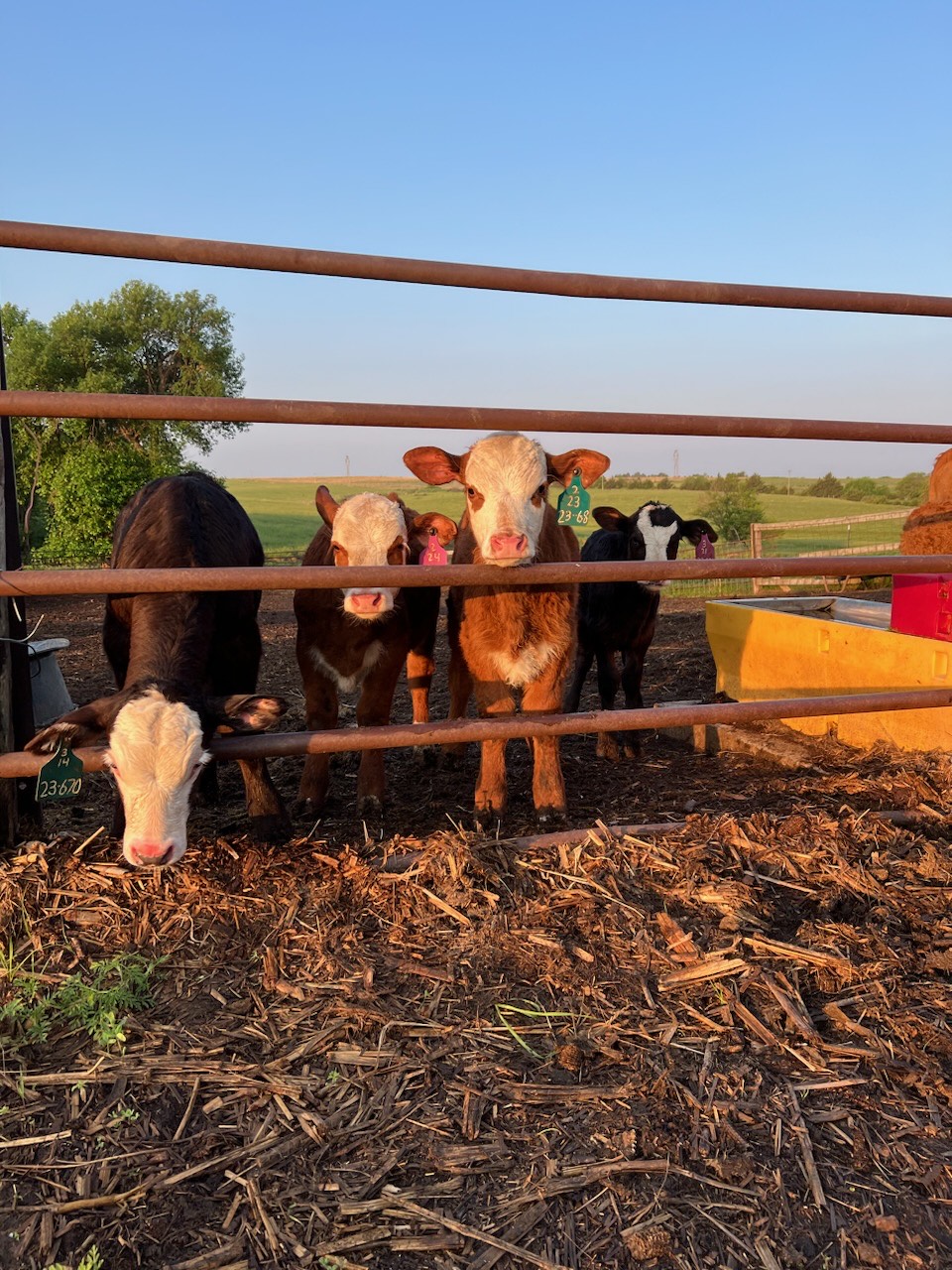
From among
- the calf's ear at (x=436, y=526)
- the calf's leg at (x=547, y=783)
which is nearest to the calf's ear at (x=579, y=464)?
the calf's ear at (x=436, y=526)

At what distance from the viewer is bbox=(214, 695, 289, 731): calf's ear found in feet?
11.2

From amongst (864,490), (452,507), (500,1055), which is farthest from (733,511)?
(500,1055)

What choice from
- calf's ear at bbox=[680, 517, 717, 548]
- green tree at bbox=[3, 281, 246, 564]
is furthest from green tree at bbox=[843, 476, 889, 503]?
calf's ear at bbox=[680, 517, 717, 548]

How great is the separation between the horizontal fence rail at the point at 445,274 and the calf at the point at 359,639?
1736 mm

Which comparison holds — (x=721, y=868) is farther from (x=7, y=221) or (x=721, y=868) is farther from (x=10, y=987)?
(x=7, y=221)

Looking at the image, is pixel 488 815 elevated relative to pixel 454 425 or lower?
lower

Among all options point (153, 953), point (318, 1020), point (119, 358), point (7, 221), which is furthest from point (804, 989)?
point (119, 358)

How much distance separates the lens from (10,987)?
8.14 ft

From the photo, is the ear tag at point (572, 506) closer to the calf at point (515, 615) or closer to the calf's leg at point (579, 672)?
the calf at point (515, 615)

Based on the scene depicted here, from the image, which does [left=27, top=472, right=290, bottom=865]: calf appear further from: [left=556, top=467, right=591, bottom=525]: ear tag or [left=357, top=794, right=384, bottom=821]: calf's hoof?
[left=556, top=467, right=591, bottom=525]: ear tag

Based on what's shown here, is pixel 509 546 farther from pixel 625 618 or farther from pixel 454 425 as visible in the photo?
pixel 625 618

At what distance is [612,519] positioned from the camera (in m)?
7.55

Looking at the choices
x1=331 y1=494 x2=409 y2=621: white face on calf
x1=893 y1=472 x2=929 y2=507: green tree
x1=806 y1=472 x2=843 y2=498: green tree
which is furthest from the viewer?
x1=806 y1=472 x2=843 y2=498: green tree

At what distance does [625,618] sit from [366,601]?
9.64 ft
